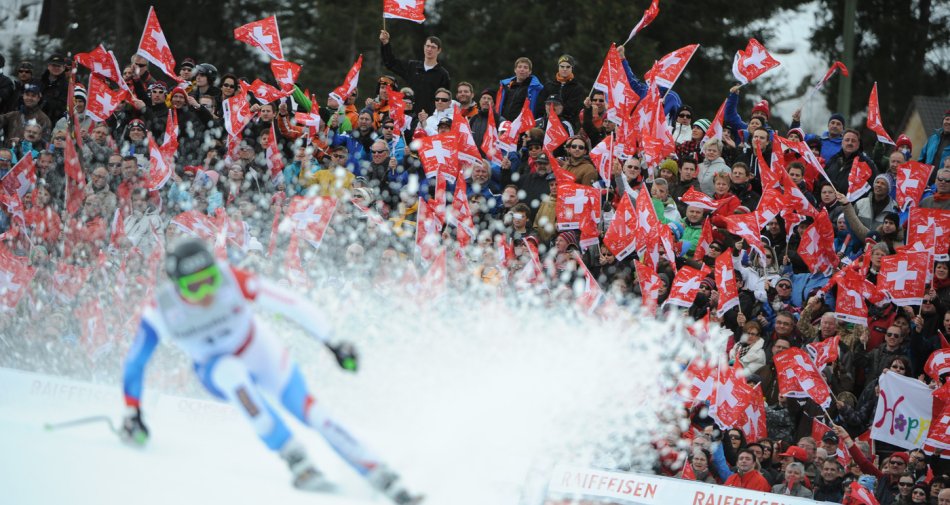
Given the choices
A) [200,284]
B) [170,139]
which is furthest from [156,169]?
[200,284]

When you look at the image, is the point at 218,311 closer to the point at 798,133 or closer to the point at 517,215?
the point at 517,215

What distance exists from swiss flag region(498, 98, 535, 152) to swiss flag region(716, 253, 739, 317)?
3.29 m

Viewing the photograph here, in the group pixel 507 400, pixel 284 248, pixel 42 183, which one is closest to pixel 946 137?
pixel 507 400

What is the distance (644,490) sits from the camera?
10.1 meters

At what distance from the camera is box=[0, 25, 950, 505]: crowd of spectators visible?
11.6 metres

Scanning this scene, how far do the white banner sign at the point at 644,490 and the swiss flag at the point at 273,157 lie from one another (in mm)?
5782

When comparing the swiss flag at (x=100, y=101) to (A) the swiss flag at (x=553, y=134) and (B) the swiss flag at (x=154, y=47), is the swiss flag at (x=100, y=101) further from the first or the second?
(A) the swiss flag at (x=553, y=134)

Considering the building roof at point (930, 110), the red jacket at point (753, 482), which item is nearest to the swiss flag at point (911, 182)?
the red jacket at point (753, 482)

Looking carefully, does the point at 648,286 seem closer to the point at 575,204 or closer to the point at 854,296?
the point at 575,204

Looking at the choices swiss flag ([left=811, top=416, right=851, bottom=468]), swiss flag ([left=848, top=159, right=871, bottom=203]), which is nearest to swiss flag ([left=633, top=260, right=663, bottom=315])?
swiss flag ([left=811, top=416, right=851, bottom=468])

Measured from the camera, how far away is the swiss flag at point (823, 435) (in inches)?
427

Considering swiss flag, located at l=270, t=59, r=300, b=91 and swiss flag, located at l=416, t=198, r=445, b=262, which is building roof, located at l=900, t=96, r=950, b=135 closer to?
swiss flag, located at l=270, t=59, r=300, b=91

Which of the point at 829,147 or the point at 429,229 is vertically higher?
the point at 829,147

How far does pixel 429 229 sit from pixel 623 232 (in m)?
2.05
